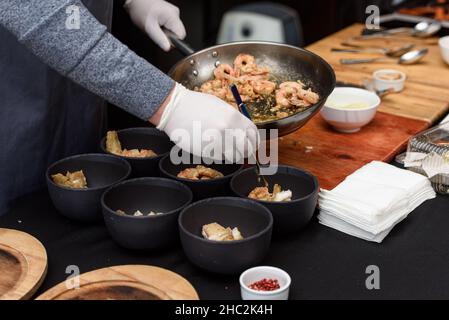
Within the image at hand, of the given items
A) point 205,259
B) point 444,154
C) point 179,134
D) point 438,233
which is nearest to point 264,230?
point 205,259

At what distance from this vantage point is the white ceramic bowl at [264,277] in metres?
1.32

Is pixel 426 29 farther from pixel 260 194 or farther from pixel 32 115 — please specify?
pixel 32 115

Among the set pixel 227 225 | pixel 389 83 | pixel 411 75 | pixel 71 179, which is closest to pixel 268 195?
pixel 227 225

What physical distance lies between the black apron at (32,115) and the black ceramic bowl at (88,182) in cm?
23

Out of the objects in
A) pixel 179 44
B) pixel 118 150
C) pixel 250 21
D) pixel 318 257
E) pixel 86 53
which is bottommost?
pixel 250 21

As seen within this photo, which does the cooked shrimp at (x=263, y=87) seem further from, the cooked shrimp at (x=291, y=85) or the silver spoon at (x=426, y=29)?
the silver spoon at (x=426, y=29)

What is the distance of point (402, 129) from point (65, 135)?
1.16 meters

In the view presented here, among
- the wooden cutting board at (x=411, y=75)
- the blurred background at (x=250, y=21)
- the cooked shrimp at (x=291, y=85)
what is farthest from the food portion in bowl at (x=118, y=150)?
the wooden cutting board at (x=411, y=75)

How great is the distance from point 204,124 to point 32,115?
25.0 inches

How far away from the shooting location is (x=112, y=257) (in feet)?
5.09

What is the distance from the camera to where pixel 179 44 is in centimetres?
216

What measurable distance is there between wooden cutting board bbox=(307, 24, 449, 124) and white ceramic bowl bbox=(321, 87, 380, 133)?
0.43 feet

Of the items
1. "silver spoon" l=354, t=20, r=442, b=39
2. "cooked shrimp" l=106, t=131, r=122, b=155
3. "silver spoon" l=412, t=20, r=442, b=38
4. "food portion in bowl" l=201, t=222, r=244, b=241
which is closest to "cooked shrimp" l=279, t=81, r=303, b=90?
"cooked shrimp" l=106, t=131, r=122, b=155

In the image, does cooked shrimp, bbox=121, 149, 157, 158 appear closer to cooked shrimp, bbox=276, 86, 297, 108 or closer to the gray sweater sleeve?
the gray sweater sleeve
